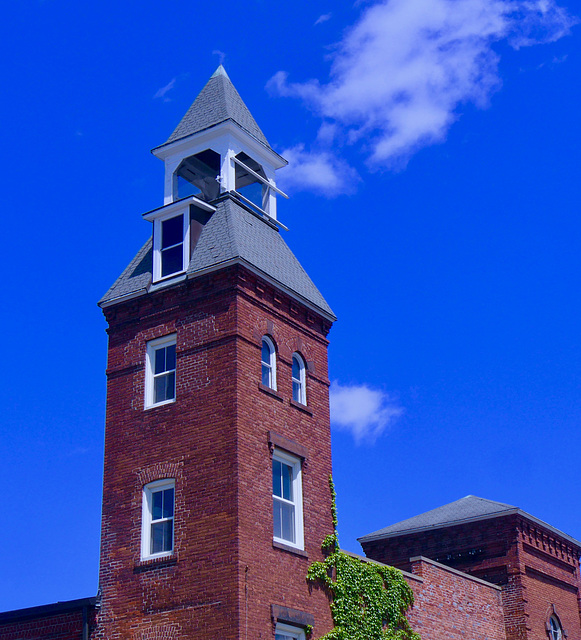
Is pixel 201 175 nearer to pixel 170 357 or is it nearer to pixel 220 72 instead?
pixel 220 72

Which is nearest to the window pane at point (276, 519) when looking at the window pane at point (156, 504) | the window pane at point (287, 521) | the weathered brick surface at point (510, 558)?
the window pane at point (287, 521)

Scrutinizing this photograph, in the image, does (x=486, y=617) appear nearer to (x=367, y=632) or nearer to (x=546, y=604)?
(x=546, y=604)

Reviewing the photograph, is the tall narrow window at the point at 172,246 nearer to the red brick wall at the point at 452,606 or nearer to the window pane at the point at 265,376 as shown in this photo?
the window pane at the point at 265,376

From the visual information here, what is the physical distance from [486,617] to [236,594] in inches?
514

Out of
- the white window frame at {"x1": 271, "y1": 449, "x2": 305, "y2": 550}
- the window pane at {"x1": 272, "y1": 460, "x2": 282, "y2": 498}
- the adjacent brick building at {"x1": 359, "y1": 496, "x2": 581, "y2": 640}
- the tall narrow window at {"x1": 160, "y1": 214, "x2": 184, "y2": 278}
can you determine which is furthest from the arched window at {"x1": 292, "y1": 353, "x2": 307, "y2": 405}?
the adjacent brick building at {"x1": 359, "y1": 496, "x2": 581, "y2": 640}

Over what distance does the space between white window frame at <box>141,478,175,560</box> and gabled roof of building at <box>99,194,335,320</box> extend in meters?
5.48

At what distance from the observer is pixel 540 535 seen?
3556cm

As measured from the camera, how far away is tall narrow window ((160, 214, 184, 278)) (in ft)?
89.4

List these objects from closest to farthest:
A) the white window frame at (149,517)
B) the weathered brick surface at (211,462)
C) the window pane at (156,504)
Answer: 1. the weathered brick surface at (211,462)
2. the white window frame at (149,517)
3. the window pane at (156,504)

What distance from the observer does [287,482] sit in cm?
2538

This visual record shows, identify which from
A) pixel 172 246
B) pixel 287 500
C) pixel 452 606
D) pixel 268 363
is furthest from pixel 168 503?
pixel 452 606

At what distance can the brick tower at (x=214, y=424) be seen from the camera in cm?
2286

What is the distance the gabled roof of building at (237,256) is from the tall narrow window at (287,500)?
16.0ft

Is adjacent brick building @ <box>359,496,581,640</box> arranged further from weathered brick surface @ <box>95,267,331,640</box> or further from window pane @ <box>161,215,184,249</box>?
window pane @ <box>161,215,184,249</box>
